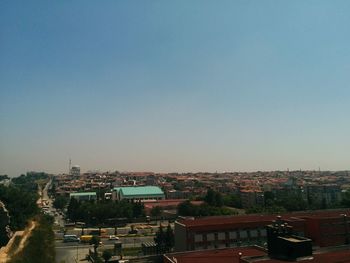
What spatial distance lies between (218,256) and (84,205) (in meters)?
37.4

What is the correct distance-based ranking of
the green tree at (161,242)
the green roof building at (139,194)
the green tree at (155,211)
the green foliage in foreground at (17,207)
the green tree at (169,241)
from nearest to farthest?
the green tree at (161,242) < the green tree at (169,241) < the green foliage in foreground at (17,207) < the green tree at (155,211) < the green roof building at (139,194)

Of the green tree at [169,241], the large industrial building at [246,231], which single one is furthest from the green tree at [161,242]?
the large industrial building at [246,231]

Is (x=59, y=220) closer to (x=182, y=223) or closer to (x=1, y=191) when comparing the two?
(x=1, y=191)

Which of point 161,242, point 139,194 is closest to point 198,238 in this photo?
point 161,242

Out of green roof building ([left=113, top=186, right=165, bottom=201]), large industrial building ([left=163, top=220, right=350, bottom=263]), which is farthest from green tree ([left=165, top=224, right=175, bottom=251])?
green roof building ([left=113, top=186, right=165, bottom=201])

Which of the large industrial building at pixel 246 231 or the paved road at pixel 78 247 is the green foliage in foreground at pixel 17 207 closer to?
the paved road at pixel 78 247

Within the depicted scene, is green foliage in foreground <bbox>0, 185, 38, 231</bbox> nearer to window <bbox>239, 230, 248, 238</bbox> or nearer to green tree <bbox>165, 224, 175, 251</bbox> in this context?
green tree <bbox>165, 224, 175, 251</bbox>

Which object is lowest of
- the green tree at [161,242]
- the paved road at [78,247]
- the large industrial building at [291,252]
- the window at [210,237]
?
the paved road at [78,247]

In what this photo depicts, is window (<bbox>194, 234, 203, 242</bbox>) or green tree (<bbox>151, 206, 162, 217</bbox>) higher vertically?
window (<bbox>194, 234, 203, 242</bbox>)

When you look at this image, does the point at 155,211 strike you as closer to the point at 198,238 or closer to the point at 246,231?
the point at 246,231

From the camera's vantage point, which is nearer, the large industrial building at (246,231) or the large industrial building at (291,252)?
the large industrial building at (291,252)

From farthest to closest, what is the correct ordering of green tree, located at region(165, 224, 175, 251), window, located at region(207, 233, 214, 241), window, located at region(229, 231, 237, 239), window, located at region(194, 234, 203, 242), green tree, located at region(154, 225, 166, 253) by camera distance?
green tree, located at region(165, 224, 175, 251) < green tree, located at region(154, 225, 166, 253) < window, located at region(229, 231, 237, 239) < window, located at region(207, 233, 214, 241) < window, located at region(194, 234, 203, 242)

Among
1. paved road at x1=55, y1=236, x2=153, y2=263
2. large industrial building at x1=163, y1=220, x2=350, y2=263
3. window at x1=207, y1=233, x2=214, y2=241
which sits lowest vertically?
paved road at x1=55, y1=236, x2=153, y2=263

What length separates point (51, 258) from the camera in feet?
73.8
